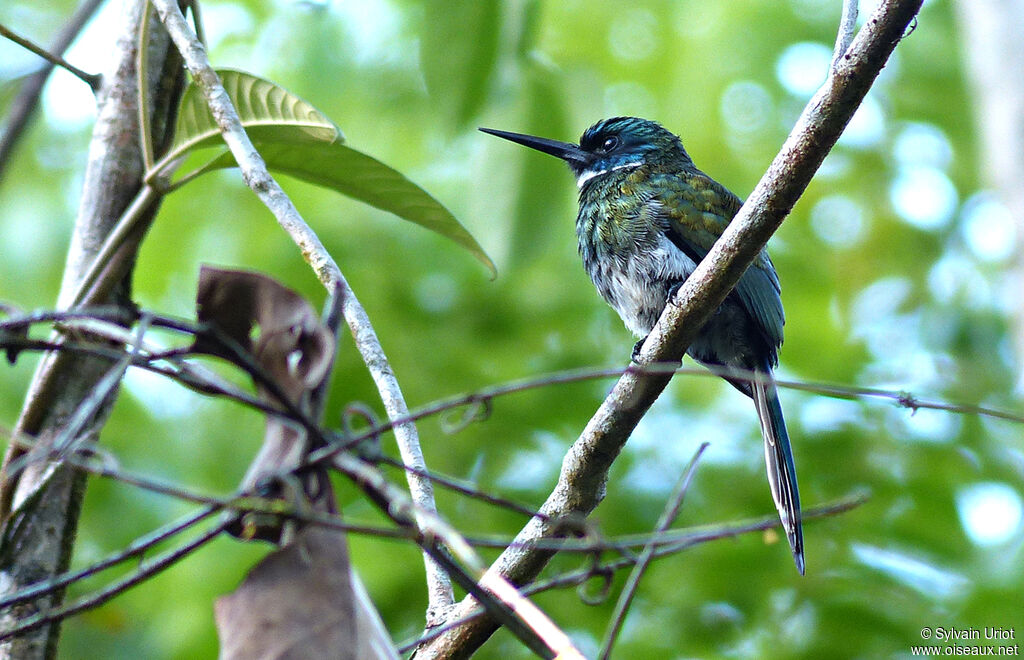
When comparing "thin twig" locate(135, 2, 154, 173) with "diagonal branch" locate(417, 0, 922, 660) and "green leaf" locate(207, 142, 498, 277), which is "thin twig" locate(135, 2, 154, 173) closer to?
"green leaf" locate(207, 142, 498, 277)

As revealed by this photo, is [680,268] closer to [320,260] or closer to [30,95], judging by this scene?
[320,260]

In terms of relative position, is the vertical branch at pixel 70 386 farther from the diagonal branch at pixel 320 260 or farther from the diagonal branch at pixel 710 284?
the diagonal branch at pixel 710 284

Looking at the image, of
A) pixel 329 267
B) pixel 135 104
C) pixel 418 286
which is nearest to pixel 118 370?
pixel 329 267

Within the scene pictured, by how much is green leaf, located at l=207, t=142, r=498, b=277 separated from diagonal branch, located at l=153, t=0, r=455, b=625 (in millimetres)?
224

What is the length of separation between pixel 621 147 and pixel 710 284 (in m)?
2.02

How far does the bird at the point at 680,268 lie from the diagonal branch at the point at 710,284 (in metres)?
1.07

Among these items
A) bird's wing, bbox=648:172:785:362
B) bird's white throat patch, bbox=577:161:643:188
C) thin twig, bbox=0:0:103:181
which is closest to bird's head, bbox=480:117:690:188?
bird's white throat patch, bbox=577:161:643:188

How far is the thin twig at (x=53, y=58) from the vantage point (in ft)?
6.02

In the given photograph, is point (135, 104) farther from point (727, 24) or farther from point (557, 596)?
point (727, 24)

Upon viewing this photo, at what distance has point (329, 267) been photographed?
145cm

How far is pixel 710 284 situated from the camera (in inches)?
66.3

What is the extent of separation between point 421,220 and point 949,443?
2.55 m

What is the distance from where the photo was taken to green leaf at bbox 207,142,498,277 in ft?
6.09

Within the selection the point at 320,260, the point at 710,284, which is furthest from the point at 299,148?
the point at 710,284
